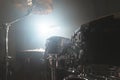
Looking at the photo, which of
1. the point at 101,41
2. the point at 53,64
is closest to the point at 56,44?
the point at 53,64

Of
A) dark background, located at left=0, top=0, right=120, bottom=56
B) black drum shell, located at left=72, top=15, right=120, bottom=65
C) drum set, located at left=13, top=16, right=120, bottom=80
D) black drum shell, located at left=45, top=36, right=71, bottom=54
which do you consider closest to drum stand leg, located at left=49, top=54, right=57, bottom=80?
black drum shell, located at left=45, top=36, right=71, bottom=54

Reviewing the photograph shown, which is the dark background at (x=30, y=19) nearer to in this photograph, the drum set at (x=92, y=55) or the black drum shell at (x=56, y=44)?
the black drum shell at (x=56, y=44)

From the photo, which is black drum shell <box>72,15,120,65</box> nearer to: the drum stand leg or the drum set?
the drum set

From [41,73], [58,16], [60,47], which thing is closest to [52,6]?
[58,16]

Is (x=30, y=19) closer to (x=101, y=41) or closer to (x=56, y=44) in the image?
(x=56, y=44)

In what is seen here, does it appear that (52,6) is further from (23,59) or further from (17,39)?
(23,59)

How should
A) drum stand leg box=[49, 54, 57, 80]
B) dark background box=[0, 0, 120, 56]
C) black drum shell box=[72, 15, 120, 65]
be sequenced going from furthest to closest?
1. dark background box=[0, 0, 120, 56]
2. drum stand leg box=[49, 54, 57, 80]
3. black drum shell box=[72, 15, 120, 65]

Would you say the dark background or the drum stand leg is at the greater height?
the dark background

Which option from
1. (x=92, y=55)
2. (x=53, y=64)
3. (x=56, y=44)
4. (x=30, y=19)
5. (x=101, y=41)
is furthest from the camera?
(x=30, y=19)

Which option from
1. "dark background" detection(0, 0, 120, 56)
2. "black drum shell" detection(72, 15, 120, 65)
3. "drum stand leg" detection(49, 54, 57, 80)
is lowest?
"drum stand leg" detection(49, 54, 57, 80)

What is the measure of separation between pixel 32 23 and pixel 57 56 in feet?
39.3

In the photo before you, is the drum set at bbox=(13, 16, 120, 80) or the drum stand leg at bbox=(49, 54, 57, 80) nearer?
the drum set at bbox=(13, 16, 120, 80)

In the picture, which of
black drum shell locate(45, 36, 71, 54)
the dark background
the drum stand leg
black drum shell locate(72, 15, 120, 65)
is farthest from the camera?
the dark background

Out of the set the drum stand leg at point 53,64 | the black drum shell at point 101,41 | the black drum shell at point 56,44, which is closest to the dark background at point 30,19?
the black drum shell at point 56,44
